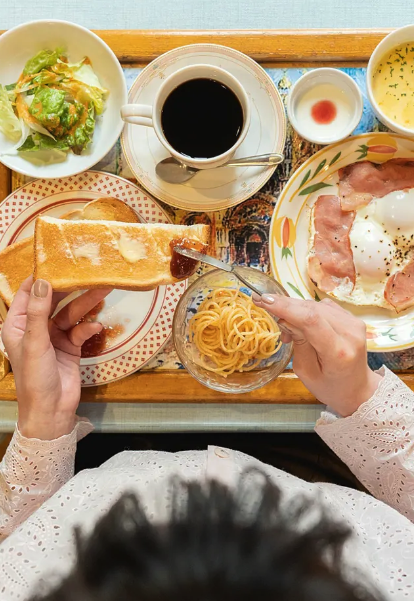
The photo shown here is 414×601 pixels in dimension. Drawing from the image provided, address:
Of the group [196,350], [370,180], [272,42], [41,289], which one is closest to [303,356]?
[196,350]

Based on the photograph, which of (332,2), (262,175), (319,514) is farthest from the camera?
(332,2)

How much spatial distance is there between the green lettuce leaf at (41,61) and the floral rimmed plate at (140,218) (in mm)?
307

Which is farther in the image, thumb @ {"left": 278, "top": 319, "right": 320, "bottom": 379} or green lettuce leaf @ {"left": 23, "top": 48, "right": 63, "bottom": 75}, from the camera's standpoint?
green lettuce leaf @ {"left": 23, "top": 48, "right": 63, "bottom": 75}

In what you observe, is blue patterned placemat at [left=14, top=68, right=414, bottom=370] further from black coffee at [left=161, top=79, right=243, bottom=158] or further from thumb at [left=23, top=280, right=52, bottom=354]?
thumb at [left=23, top=280, right=52, bottom=354]

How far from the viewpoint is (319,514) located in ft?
3.43

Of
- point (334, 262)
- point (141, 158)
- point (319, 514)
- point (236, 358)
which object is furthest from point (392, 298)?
point (141, 158)

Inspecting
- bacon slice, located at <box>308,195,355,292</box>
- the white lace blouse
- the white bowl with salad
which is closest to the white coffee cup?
the white bowl with salad

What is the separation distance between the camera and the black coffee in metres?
1.41

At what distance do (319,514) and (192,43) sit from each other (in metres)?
1.30

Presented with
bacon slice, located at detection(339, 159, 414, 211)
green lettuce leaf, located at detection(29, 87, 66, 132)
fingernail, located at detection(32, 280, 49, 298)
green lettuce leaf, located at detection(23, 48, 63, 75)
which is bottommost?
fingernail, located at detection(32, 280, 49, 298)

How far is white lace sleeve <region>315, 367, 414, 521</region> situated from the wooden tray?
0.60 ft

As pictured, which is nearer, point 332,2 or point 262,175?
point 262,175

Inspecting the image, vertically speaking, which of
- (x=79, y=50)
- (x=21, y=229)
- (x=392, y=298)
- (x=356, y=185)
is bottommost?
(x=392, y=298)

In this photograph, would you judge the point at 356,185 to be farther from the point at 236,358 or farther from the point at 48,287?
the point at 48,287
